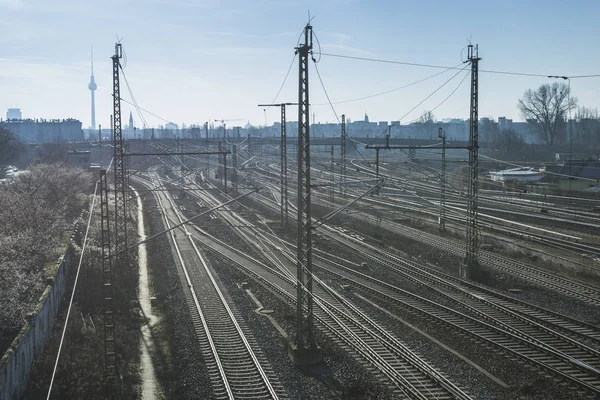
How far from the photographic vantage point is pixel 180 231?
1013 inches

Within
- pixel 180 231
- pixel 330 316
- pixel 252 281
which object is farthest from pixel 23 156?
→ pixel 330 316

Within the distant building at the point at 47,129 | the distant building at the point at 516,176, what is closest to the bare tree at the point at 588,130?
the distant building at the point at 516,176

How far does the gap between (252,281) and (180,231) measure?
10.3 meters

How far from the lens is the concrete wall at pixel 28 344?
827cm

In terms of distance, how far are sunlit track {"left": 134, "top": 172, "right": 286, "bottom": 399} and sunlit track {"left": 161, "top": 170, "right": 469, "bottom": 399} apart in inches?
64.9

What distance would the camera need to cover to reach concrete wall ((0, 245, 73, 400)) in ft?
27.1

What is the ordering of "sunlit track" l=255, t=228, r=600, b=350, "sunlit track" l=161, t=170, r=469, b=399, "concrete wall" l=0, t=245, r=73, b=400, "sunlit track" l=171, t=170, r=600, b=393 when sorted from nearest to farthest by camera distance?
"concrete wall" l=0, t=245, r=73, b=400 → "sunlit track" l=161, t=170, r=469, b=399 → "sunlit track" l=171, t=170, r=600, b=393 → "sunlit track" l=255, t=228, r=600, b=350

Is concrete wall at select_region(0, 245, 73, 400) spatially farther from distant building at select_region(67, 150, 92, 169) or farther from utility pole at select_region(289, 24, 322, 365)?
distant building at select_region(67, 150, 92, 169)

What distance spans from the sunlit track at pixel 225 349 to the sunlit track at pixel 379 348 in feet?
5.41

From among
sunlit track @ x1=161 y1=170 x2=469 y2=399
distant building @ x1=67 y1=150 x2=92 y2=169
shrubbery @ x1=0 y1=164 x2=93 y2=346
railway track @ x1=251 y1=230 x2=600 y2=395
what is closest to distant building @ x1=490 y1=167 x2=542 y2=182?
railway track @ x1=251 y1=230 x2=600 y2=395

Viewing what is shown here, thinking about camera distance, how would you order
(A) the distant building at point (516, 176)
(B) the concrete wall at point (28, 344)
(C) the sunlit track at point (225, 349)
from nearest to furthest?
(B) the concrete wall at point (28, 344)
(C) the sunlit track at point (225, 349)
(A) the distant building at point (516, 176)

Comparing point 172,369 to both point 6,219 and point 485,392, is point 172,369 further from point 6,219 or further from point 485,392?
point 6,219

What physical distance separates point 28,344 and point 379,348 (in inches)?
230

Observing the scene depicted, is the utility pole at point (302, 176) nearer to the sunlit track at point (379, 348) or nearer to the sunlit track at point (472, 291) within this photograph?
the sunlit track at point (379, 348)
